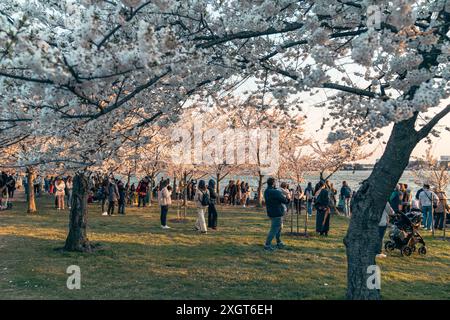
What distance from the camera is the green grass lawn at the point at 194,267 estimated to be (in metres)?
7.23

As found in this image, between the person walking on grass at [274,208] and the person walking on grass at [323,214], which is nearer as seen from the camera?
the person walking on grass at [274,208]

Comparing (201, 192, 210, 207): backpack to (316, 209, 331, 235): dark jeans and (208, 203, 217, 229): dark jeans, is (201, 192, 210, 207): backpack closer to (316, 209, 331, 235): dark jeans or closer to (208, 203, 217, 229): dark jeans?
(208, 203, 217, 229): dark jeans

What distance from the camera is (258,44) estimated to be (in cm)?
662

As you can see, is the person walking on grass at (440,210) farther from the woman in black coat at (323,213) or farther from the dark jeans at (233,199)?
the dark jeans at (233,199)

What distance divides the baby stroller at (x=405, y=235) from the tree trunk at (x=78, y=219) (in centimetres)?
792

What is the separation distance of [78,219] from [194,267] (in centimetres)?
340

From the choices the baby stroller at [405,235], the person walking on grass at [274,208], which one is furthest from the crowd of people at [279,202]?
the baby stroller at [405,235]

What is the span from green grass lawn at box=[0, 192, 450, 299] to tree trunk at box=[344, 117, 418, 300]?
0.85 m

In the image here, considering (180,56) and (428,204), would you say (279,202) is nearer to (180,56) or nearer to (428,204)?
(180,56)

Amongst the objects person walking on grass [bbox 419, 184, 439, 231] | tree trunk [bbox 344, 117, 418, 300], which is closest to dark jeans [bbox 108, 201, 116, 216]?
person walking on grass [bbox 419, 184, 439, 231]

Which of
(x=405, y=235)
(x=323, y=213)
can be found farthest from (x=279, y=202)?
(x=323, y=213)
